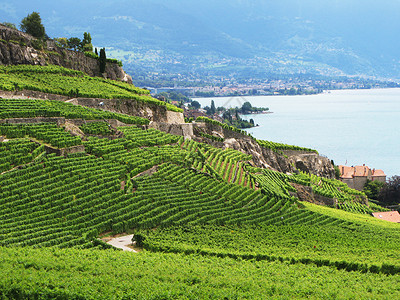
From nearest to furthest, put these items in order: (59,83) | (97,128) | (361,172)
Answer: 1. (97,128)
2. (59,83)
3. (361,172)

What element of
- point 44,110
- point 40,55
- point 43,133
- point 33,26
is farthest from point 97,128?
point 33,26

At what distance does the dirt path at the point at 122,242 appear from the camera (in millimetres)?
29656

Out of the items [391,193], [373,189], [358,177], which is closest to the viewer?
[391,193]

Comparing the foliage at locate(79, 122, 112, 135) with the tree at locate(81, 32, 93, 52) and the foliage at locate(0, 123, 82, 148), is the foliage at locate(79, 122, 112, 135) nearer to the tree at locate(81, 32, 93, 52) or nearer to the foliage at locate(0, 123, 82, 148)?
the foliage at locate(0, 123, 82, 148)

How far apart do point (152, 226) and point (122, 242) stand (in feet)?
11.8

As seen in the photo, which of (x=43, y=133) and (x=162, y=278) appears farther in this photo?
(x=43, y=133)

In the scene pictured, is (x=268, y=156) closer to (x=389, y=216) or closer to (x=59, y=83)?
(x=389, y=216)

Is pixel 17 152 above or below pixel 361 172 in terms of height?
above

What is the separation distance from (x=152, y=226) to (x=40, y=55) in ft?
132

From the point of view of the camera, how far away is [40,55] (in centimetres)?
6494

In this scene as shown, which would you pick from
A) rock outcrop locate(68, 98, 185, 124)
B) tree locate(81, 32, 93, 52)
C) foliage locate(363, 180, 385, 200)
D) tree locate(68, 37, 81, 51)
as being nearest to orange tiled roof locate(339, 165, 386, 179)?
foliage locate(363, 180, 385, 200)

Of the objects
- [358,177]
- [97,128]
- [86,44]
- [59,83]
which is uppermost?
[86,44]

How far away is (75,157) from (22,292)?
19.7 m

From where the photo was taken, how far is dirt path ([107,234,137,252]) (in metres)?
29.7
